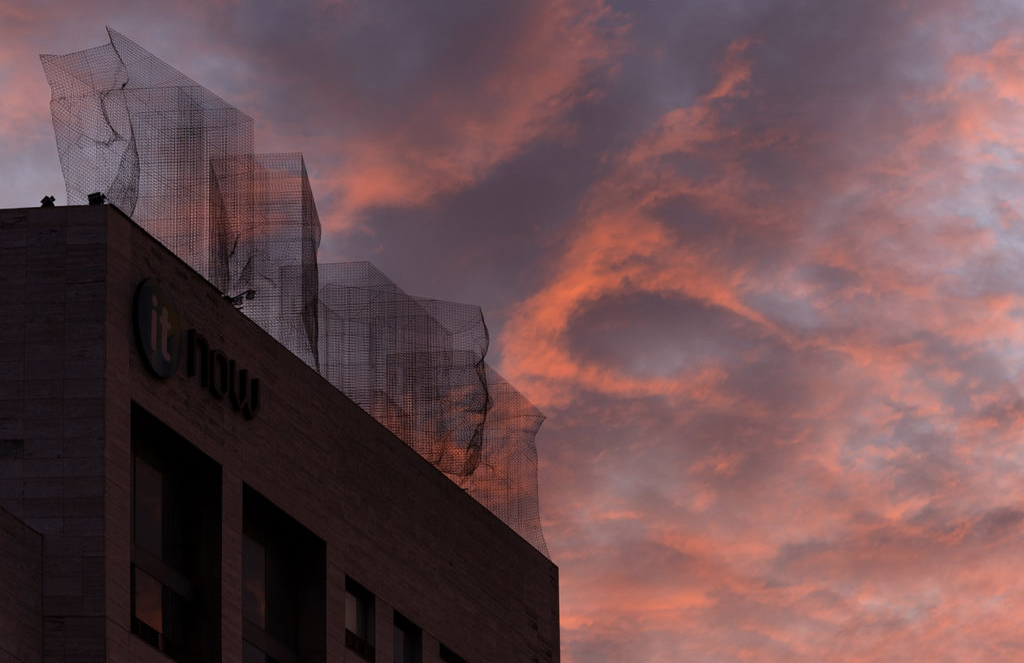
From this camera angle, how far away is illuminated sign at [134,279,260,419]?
1930 inches

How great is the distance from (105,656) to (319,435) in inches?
569

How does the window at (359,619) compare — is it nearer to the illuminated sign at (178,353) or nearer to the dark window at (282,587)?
the dark window at (282,587)

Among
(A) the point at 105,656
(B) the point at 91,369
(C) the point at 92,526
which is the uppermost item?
(B) the point at 91,369

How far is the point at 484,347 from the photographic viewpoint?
2963 inches

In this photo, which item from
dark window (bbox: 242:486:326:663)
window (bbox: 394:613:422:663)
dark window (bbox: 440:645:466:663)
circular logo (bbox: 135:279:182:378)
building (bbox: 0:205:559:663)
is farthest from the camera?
dark window (bbox: 440:645:466:663)

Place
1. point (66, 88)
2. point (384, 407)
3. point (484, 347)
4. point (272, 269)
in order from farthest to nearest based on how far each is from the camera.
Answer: point (484, 347) < point (384, 407) < point (272, 269) < point (66, 88)

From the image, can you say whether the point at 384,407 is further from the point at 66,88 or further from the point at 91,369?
the point at 91,369

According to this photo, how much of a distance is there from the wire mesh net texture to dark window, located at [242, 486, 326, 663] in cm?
585

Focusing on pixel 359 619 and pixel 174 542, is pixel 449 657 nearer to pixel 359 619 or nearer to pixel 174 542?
pixel 359 619

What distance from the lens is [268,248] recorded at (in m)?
60.1

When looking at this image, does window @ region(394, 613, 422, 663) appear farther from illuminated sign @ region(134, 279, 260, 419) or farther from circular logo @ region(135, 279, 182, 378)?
circular logo @ region(135, 279, 182, 378)

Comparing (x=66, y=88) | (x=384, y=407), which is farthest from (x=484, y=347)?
(x=66, y=88)

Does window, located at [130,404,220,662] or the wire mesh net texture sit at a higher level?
the wire mesh net texture

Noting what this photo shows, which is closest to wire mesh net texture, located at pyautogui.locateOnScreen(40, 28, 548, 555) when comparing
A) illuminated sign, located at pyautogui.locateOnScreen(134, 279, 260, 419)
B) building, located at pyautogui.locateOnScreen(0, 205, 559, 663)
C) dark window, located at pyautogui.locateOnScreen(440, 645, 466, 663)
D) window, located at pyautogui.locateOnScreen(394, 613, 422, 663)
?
building, located at pyautogui.locateOnScreen(0, 205, 559, 663)
